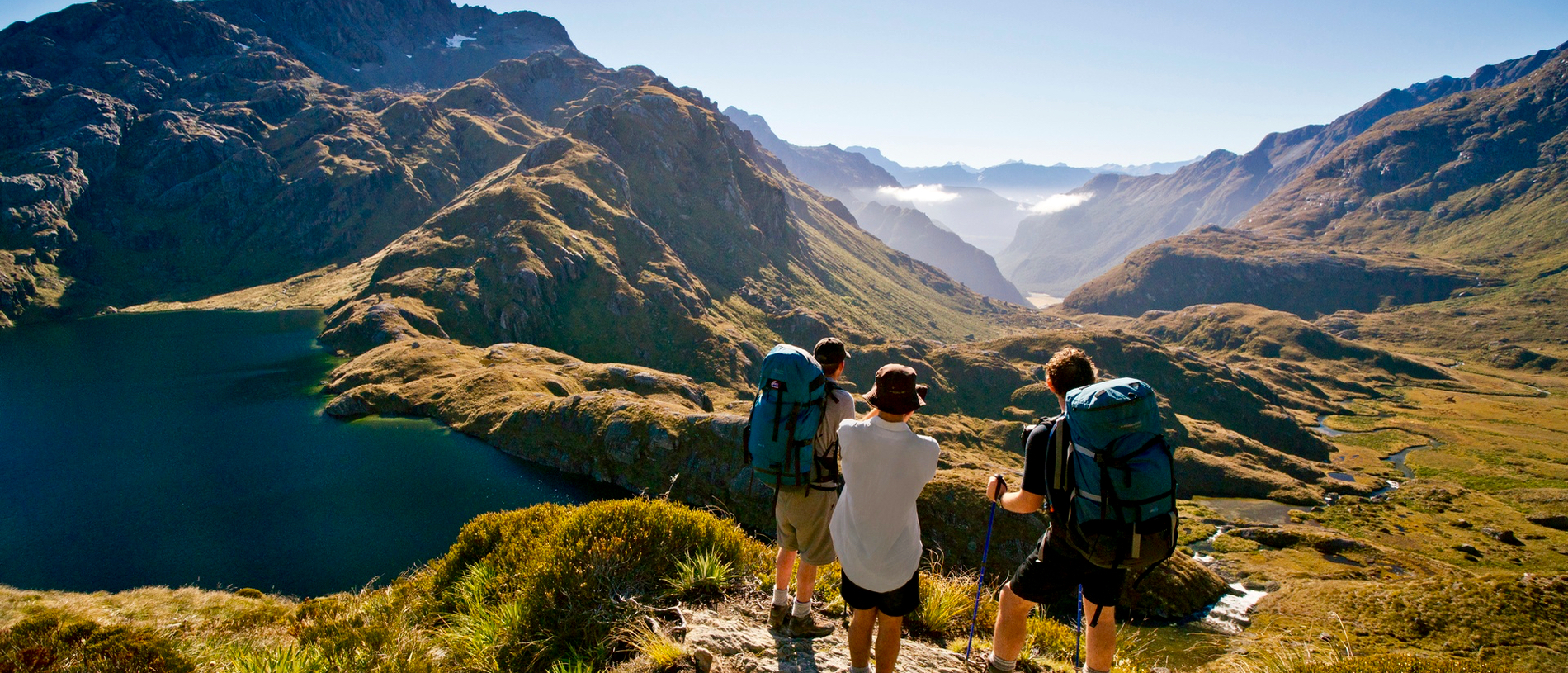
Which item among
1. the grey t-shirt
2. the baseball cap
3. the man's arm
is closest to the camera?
the man's arm

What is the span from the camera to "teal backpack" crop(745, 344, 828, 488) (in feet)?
26.4

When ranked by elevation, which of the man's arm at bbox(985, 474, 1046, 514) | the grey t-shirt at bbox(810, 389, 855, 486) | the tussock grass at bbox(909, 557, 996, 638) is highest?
the grey t-shirt at bbox(810, 389, 855, 486)

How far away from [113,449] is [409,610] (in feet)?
289

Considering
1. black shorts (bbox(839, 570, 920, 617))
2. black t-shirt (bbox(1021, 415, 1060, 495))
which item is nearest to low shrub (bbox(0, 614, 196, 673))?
black shorts (bbox(839, 570, 920, 617))

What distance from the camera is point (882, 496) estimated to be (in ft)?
21.2

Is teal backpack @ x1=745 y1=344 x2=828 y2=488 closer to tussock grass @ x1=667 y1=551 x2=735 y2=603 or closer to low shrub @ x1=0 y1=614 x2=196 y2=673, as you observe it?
tussock grass @ x1=667 y1=551 x2=735 y2=603

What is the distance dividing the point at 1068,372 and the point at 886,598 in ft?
11.9

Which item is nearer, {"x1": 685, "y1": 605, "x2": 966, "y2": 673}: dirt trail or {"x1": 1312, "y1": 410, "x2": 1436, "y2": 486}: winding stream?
{"x1": 685, "y1": 605, "x2": 966, "y2": 673}: dirt trail

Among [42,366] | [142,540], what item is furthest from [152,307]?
[142,540]

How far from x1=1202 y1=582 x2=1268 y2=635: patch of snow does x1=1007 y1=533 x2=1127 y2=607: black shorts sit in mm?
37539

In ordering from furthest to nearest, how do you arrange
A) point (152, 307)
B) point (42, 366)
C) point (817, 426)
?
point (152, 307)
point (42, 366)
point (817, 426)

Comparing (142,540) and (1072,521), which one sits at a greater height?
(1072,521)

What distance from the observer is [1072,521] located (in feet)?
21.6

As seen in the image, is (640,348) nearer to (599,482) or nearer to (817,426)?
(599,482)
